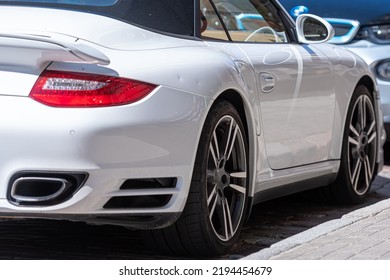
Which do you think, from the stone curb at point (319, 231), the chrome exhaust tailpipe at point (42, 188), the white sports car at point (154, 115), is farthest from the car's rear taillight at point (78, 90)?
the stone curb at point (319, 231)

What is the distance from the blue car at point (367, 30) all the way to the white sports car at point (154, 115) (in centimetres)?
274

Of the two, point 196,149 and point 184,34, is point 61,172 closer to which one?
point 196,149

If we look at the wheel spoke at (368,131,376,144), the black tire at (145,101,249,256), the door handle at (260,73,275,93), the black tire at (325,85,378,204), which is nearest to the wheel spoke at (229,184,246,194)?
the black tire at (145,101,249,256)

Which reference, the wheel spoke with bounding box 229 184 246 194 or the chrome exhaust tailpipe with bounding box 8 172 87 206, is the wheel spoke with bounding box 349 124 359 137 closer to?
the wheel spoke with bounding box 229 184 246 194

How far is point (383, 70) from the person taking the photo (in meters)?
9.60

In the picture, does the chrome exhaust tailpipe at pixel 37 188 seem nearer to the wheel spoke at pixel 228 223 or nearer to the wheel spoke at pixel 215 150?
the wheel spoke at pixel 215 150

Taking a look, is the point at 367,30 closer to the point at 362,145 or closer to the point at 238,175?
the point at 362,145

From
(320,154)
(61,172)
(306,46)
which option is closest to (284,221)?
(320,154)

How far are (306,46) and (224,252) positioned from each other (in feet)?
5.93

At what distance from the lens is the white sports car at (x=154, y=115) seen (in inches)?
200

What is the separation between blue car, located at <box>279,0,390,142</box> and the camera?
9617 mm

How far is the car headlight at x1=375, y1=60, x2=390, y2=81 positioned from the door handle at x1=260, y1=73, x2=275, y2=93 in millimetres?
3371

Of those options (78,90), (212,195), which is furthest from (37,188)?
(212,195)

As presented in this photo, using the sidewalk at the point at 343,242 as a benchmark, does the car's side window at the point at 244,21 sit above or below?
above
